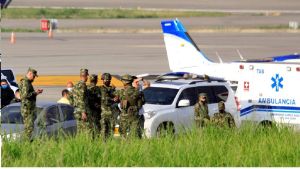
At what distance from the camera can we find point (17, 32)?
2763 inches

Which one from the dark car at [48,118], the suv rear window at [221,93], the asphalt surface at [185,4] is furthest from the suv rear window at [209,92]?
the asphalt surface at [185,4]

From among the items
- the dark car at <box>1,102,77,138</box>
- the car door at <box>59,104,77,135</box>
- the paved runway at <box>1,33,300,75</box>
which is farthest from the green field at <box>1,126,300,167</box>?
the paved runway at <box>1,33,300,75</box>

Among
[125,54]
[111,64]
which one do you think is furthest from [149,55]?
[111,64]

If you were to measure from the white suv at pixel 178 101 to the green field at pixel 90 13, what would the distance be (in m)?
60.2

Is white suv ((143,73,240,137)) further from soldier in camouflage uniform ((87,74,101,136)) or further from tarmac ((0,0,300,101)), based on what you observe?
tarmac ((0,0,300,101))

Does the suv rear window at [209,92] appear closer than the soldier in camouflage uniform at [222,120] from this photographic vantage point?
No

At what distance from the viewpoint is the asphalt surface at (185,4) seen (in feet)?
308

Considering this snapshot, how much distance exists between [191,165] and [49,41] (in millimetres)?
48315

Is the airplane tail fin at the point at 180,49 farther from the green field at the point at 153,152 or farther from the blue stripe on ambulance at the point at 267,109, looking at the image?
the green field at the point at 153,152

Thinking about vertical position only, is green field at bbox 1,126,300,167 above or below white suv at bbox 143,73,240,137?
below

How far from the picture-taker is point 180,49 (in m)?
33.4

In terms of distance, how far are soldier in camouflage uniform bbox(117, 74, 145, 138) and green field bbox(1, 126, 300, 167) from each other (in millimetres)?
3149

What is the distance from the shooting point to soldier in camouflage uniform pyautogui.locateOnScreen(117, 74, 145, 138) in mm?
19703

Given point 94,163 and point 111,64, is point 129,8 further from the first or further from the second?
point 94,163
